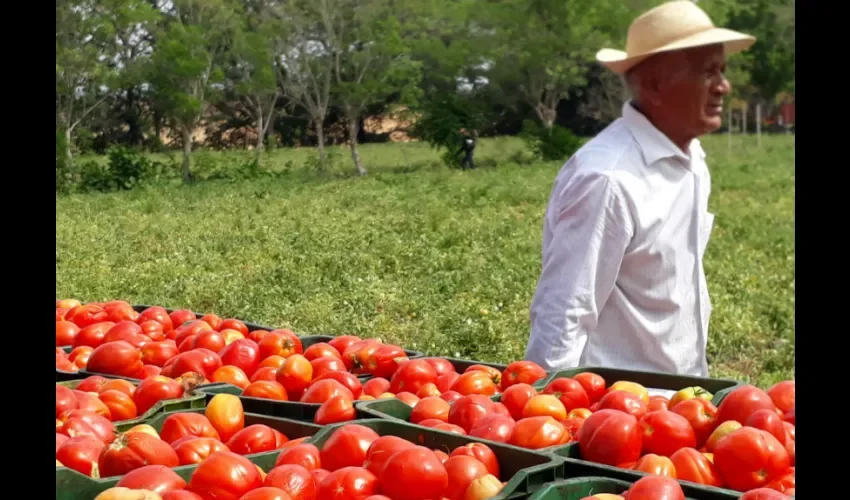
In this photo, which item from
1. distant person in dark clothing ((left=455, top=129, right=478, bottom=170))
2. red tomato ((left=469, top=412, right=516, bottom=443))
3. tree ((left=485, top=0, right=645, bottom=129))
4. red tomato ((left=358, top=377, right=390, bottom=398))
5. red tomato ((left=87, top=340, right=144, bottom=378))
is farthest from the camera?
tree ((left=485, top=0, right=645, bottom=129))

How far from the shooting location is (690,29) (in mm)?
3143

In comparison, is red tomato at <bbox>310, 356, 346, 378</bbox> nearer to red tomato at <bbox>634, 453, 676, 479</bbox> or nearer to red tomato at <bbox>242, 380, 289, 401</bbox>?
red tomato at <bbox>242, 380, 289, 401</bbox>

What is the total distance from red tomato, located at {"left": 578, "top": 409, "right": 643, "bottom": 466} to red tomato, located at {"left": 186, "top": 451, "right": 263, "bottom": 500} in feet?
2.02

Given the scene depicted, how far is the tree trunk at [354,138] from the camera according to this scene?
20.1m

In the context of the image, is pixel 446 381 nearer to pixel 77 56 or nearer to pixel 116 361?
pixel 116 361

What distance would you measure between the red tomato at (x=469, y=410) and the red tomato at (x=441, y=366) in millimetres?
444

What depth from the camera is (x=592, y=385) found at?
235 centimetres

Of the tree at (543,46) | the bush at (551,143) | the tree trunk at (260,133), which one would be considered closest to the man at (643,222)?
the tree trunk at (260,133)

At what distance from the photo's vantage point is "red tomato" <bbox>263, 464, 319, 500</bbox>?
1478 millimetres

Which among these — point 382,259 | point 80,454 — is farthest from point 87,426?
point 382,259

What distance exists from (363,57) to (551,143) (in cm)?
580

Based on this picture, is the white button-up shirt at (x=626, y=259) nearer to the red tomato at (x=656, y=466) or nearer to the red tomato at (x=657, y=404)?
the red tomato at (x=657, y=404)

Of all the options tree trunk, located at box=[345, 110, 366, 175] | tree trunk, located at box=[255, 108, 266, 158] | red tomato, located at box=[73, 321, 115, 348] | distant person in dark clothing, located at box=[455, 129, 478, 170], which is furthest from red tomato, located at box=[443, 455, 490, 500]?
distant person in dark clothing, located at box=[455, 129, 478, 170]
